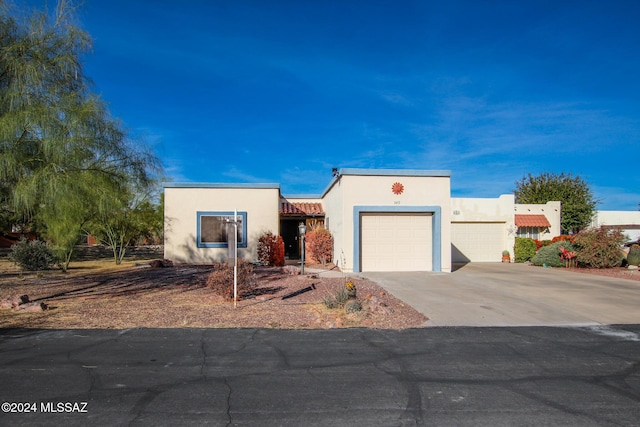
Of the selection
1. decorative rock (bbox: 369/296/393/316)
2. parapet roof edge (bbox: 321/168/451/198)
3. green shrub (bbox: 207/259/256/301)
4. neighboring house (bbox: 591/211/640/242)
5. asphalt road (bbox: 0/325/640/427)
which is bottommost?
asphalt road (bbox: 0/325/640/427)

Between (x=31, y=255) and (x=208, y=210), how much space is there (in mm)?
6699

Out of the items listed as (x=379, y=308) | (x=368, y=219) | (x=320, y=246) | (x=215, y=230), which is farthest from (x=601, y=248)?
(x=215, y=230)

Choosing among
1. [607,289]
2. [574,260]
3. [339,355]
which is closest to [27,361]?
[339,355]

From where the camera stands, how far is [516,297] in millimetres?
10352

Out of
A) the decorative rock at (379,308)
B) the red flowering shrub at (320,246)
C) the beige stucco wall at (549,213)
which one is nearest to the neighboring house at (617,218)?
the beige stucco wall at (549,213)

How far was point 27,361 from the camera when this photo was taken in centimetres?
517

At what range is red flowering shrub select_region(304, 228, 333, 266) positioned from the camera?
17672 millimetres

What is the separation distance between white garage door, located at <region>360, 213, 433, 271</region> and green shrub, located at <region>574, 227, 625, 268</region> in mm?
7372

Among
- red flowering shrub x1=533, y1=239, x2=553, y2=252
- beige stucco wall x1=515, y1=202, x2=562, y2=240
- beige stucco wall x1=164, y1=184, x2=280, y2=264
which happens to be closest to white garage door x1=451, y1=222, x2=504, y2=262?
red flowering shrub x1=533, y1=239, x2=553, y2=252

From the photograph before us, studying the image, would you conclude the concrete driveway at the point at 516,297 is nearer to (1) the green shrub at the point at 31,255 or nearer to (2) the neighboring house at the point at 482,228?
(2) the neighboring house at the point at 482,228

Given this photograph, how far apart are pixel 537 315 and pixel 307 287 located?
5660 millimetres

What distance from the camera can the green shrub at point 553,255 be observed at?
18.4 meters

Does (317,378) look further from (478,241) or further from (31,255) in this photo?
(478,241)

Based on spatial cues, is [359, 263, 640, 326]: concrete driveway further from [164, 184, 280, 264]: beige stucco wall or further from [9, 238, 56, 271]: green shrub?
[9, 238, 56, 271]: green shrub
